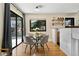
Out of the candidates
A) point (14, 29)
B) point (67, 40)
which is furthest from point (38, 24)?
point (67, 40)

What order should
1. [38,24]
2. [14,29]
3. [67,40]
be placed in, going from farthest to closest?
[38,24] → [14,29] → [67,40]

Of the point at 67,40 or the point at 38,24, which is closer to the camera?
the point at 67,40

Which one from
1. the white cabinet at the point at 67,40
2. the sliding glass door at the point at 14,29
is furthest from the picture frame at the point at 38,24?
the white cabinet at the point at 67,40

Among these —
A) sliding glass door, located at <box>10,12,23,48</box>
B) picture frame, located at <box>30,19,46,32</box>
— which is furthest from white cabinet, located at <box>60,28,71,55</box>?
picture frame, located at <box>30,19,46,32</box>

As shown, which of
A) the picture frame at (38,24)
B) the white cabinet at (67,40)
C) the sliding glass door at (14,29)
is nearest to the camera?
the white cabinet at (67,40)

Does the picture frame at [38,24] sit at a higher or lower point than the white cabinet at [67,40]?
higher

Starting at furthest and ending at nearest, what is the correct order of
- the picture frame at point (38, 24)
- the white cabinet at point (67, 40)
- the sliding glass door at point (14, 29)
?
the picture frame at point (38, 24) < the sliding glass door at point (14, 29) < the white cabinet at point (67, 40)

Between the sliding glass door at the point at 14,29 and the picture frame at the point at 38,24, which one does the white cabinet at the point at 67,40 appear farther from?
the picture frame at the point at 38,24

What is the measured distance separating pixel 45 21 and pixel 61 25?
1.21 meters

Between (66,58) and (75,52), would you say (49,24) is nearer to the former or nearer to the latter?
(75,52)

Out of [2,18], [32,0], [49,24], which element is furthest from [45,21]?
[32,0]

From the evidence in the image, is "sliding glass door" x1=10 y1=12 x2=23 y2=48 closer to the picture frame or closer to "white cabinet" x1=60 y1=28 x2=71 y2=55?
the picture frame

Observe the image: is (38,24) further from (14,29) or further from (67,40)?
(67,40)

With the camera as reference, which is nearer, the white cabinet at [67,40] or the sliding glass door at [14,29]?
the white cabinet at [67,40]
